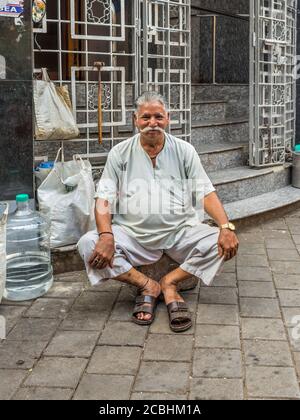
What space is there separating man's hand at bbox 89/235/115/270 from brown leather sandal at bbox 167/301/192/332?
47 centimetres

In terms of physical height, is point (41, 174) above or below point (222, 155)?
below

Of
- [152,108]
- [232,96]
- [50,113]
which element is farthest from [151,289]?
[232,96]

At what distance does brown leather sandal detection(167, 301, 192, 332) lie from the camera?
350 centimetres

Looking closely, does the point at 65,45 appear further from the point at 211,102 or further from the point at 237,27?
the point at 237,27

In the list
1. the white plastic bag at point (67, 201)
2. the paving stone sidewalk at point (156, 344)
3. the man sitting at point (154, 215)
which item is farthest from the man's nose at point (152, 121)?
the paving stone sidewalk at point (156, 344)

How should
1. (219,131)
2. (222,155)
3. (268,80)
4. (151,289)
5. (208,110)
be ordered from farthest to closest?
(208,110)
(219,131)
(268,80)
(222,155)
(151,289)

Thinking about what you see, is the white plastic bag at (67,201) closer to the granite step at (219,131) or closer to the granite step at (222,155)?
the granite step at (222,155)

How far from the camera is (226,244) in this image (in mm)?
3605

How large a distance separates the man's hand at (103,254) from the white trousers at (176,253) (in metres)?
0.07

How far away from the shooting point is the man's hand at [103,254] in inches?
140

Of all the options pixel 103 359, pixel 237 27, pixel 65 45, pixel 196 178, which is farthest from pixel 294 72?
pixel 103 359

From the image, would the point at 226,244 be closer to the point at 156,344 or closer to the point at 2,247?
the point at 156,344

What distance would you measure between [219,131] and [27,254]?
372 cm

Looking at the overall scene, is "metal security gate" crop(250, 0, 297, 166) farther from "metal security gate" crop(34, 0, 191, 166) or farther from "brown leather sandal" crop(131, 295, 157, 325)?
"brown leather sandal" crop(131, 295, 157, 325)
